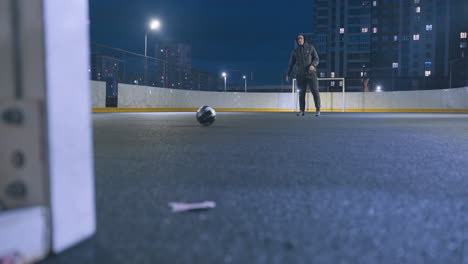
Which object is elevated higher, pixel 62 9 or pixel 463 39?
pixel 463 39

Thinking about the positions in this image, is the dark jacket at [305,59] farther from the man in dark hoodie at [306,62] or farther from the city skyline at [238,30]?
the city skyline at [238,30]

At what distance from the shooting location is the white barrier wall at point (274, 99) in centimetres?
1641

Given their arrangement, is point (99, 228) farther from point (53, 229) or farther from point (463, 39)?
point (463, 39)

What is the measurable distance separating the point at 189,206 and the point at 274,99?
2147cm

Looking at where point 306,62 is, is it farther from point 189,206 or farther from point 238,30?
point 238,30

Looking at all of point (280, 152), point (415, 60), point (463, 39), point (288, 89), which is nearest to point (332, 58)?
point (415, 60)

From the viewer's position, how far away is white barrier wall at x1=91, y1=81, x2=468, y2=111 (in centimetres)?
1641

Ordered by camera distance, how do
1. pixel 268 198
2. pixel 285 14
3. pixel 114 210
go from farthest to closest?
1. pixel 285 14
2. pixel 268 198
3. pixel 114 210

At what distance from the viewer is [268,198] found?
136 cm

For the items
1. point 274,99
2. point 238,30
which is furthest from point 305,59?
point 238,30

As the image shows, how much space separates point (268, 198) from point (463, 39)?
303 feet

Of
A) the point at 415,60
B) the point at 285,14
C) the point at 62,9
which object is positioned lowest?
the point at 62,9

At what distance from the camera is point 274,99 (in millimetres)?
22438

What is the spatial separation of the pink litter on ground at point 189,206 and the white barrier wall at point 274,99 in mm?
13821
